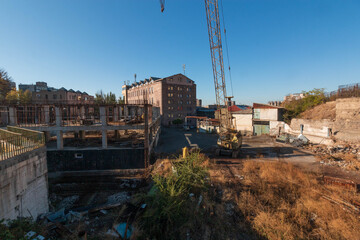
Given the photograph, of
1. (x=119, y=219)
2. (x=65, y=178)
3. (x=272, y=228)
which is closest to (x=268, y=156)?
(x=272, y=228)

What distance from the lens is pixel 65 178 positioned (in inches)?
622

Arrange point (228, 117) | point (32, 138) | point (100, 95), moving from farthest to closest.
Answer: point (100, 95)
point (228, 117)
point (32, 138)

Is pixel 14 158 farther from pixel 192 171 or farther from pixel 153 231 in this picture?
pixel 192 171

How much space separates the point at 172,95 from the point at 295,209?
1643 inches

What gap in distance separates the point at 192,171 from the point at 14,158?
8633mm

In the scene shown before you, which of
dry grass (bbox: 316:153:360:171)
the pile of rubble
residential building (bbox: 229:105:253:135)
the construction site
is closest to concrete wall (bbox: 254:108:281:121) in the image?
residential building (bbox: 229:105:253:135)

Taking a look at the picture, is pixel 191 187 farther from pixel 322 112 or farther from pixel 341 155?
pixel 322 112

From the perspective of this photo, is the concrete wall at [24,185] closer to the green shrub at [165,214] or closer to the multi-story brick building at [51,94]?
the green shrub at [165,214]

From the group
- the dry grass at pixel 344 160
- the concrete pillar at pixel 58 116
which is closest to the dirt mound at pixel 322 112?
the dry grass at pixel 344 160

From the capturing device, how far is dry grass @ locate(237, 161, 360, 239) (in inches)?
247

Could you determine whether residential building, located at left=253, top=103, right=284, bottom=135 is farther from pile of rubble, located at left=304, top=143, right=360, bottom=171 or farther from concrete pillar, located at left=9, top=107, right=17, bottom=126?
concrete pillar, located at left=9, top=107, right=17, bottom=126

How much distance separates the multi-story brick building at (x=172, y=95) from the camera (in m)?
45.6

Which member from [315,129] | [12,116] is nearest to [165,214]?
[12,116]

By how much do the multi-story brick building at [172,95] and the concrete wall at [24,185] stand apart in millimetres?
35358
